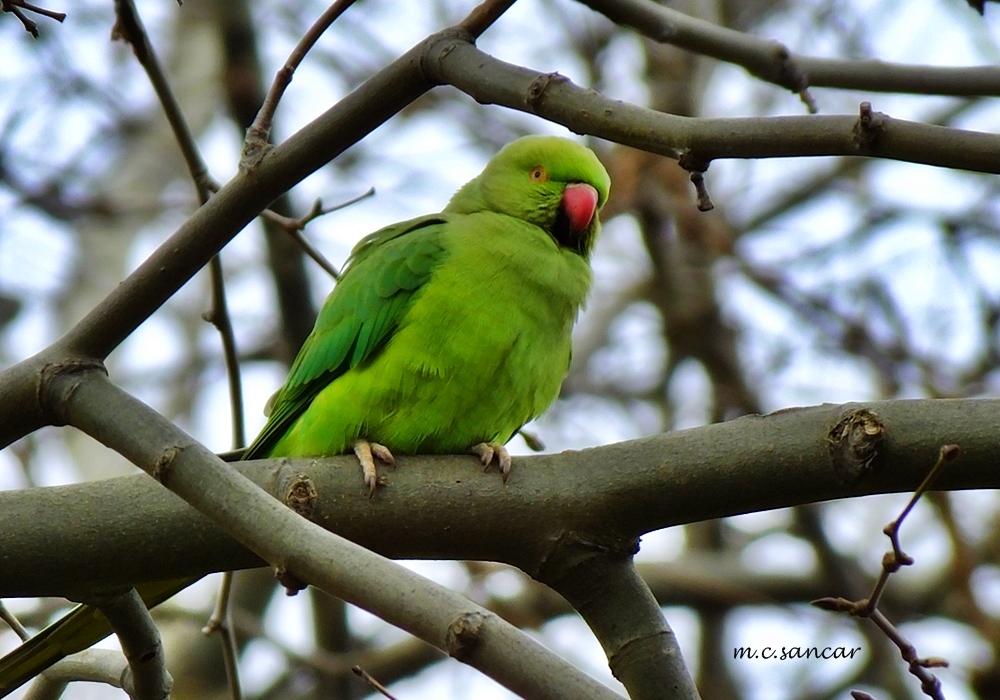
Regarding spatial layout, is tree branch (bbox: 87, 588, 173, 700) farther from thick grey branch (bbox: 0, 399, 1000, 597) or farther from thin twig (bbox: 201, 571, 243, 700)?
thin twig (bbox: 201, 571, 243, 700)

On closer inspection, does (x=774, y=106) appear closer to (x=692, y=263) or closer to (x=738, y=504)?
(x=692, y=263)

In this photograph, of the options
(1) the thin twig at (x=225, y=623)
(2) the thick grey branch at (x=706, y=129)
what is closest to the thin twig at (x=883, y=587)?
(2) the thick grey branch at (x=706, y=129)

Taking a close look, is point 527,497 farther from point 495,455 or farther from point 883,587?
point 883,587

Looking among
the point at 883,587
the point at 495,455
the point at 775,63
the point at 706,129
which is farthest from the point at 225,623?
the point at 775,63

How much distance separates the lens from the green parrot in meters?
3.22

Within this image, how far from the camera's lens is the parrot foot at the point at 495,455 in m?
2.48

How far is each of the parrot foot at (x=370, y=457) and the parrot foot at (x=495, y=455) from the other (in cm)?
23

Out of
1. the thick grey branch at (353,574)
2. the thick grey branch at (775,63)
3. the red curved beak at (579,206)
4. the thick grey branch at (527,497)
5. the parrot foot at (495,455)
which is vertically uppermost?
the red curved beak at (579,206)

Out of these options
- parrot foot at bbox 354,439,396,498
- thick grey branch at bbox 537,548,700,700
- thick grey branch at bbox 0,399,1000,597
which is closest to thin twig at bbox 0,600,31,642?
thick grey branch at bbox 0,399,1000,597

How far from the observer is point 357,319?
349 centimetres

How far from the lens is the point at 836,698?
760cm

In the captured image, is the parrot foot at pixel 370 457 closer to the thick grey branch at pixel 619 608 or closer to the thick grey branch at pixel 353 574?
the thick grey branch at pixel 619 608

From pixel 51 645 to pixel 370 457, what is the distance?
2.89 feet

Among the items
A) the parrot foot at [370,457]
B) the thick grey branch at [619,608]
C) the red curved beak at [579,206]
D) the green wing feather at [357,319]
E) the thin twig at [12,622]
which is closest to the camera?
the thick grey branch at [619,608]
